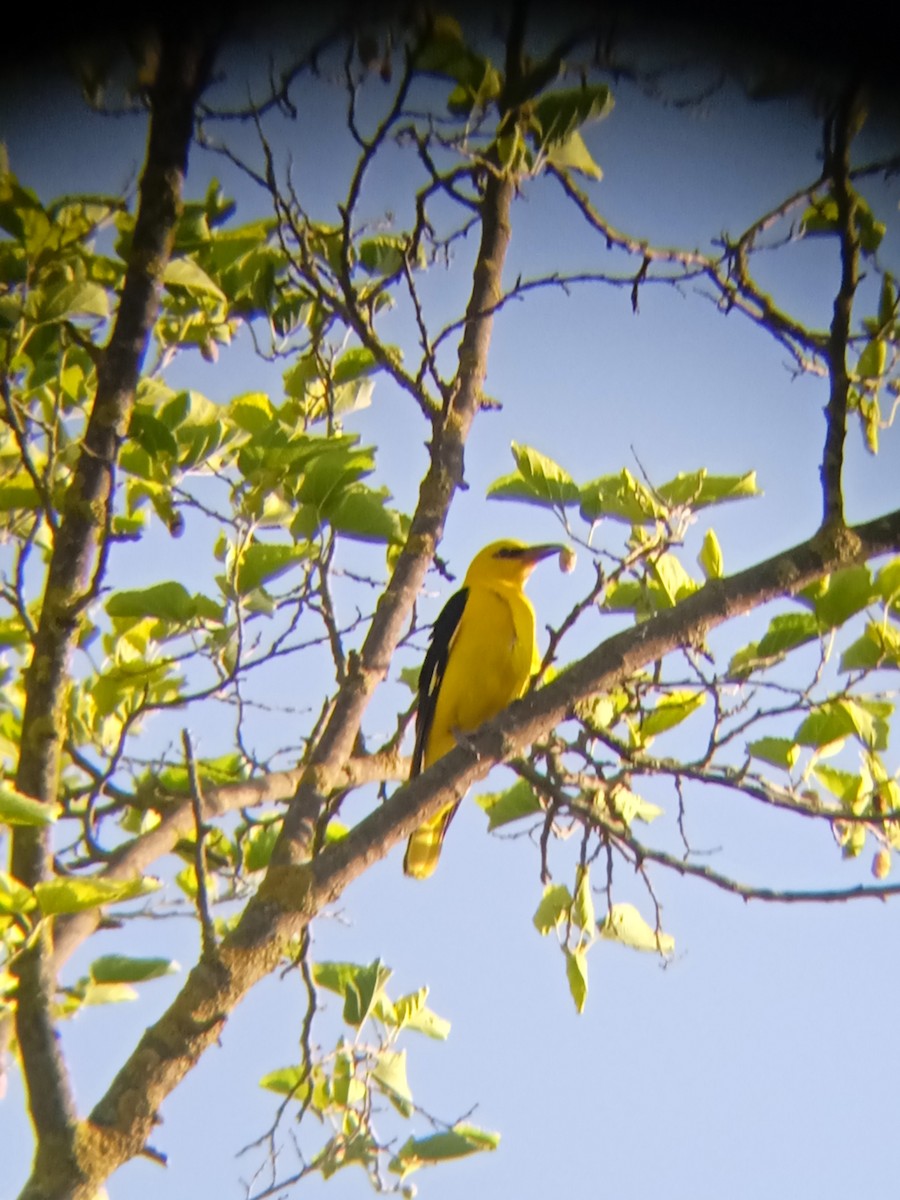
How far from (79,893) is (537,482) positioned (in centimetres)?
126

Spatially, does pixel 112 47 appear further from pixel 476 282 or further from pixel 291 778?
pixel 291 778

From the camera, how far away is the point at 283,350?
2.69 m

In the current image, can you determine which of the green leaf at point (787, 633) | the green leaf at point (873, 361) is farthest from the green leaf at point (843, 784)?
the green leaf at point (873, 361)

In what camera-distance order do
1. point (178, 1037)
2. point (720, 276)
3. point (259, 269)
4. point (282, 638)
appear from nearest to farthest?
1. point (178, 1037)
2. point (720, 276)
3. point (282, 638)
4. point (259, 269)

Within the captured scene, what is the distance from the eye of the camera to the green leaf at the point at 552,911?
241cm

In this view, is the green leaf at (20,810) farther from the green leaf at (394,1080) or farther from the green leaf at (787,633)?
the green leaf at (787,633)

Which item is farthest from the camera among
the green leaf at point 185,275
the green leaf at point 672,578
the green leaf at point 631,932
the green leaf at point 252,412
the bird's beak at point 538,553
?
the bird's beak at point 538,553

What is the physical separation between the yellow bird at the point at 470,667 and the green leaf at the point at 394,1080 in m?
1.00

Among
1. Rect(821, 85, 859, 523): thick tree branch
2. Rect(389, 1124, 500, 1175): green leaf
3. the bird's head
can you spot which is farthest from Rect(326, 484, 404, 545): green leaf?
the bird's head

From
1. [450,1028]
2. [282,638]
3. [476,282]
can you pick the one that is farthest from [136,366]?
[450,1028]

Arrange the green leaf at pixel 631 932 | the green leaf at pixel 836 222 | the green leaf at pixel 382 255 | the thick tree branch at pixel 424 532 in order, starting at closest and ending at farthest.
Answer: the green leaf at pixel 836 222
the thick tree branch at pixel 424 532
the green leaf at pixel 631 932
the green leaf at pixel 382 255

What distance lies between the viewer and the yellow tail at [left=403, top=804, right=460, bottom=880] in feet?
11.6

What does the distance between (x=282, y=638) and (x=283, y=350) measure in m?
0.73

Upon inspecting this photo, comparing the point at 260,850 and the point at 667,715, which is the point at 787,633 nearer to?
the point at 667,715
